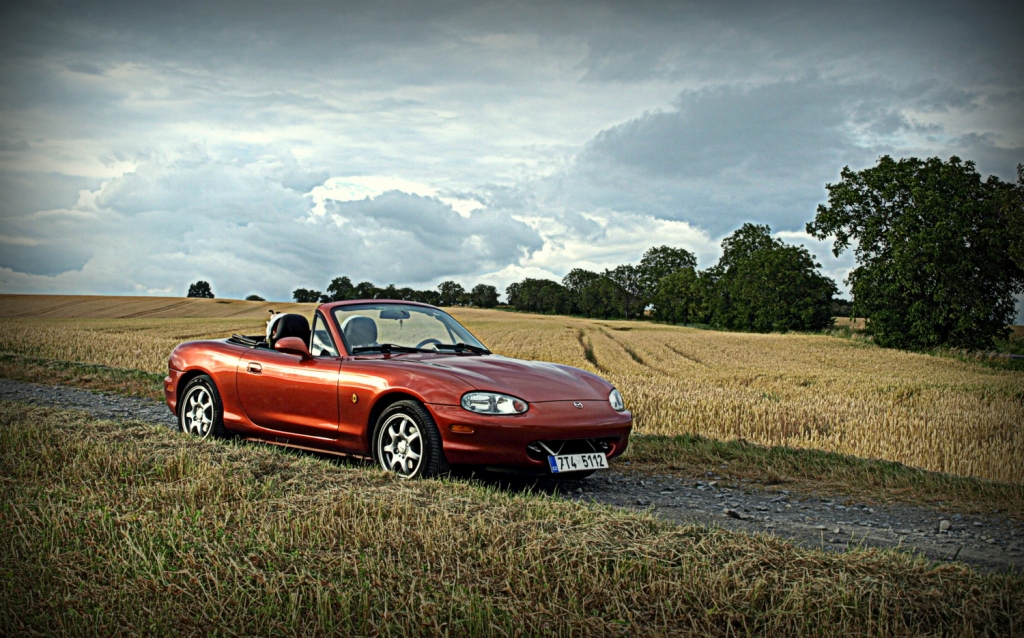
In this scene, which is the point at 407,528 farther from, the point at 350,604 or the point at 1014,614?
the point at 1014,614

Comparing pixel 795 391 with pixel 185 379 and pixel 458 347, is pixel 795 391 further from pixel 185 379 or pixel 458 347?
pixel 185 379

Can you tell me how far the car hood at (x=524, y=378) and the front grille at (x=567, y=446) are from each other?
344 millimetres

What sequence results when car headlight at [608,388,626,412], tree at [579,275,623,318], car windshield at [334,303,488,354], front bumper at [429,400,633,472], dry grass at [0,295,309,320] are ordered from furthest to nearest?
1. tree at [579,275,623,318]
2. dry grass at [0,295,309,320]
3. car windshield at [334,303,488,354]
4. car headlight at [608,388,626,412]
5. front bumper at [429,400,633,472]

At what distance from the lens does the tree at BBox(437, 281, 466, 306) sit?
221 ft

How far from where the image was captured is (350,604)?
369 centimetres

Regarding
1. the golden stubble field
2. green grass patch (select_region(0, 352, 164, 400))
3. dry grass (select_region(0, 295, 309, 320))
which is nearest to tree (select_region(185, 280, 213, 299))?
dry grass (select_region(0, 295, 309, 320))

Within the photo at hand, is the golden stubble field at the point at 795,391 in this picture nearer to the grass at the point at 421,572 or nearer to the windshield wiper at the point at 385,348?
the windshield wiper at the point at 385,348

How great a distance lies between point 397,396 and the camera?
652 centimetres

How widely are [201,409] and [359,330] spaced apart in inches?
87.1

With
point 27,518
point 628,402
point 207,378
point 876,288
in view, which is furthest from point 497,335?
Result: point 27,518

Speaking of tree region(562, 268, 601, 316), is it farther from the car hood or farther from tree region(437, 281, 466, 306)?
the car hood

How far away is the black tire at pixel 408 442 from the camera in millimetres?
6121

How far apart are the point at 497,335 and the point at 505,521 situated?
38091mm

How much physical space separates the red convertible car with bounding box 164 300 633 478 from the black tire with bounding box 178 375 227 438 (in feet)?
0.04
